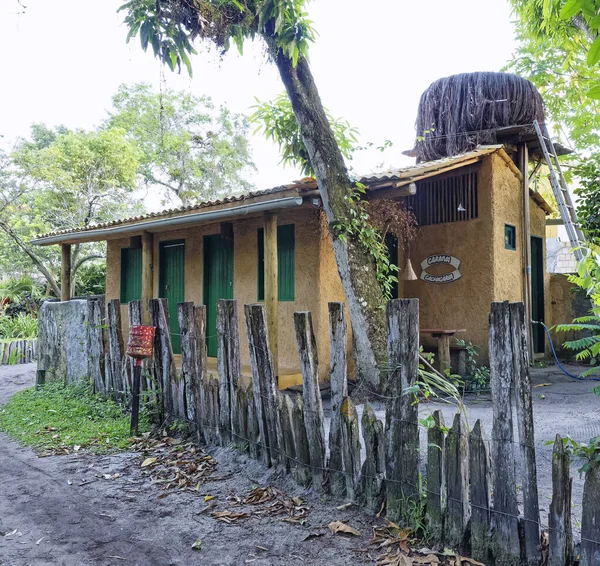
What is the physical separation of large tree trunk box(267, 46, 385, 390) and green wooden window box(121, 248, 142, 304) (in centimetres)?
552

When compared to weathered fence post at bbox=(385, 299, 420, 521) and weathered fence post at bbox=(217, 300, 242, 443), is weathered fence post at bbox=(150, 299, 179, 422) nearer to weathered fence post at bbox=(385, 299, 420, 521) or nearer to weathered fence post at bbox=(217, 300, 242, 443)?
weathered fence post at bbox=(217, 300, 242, 443)

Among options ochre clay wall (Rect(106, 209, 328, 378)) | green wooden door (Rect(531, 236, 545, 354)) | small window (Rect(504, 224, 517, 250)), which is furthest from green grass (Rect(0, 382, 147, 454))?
green wooden door (Rect(531, 236, 545, 354))

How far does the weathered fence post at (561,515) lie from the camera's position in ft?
7.32

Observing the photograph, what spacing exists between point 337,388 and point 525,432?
1.27 meters

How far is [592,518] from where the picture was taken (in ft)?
7.04

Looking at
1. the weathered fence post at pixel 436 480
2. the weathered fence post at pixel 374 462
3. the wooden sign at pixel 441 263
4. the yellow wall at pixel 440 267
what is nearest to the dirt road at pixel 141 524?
the weathered fence post at pixel 374 462

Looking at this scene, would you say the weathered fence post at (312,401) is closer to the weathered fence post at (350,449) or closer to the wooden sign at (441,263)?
the weathered fence post at (350,449)

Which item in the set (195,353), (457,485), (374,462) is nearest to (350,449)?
(374,462)

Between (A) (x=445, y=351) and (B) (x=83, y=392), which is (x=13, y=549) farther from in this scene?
(A) (x=445, y=351)

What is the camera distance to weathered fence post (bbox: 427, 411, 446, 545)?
2.69 metres

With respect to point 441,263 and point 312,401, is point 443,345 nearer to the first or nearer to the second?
point 441,263

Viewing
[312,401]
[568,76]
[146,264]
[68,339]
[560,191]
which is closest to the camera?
[312,401]

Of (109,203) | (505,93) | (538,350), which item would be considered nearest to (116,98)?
(109,203)

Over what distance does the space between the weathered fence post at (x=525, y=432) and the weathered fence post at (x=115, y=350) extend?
4.74 meters
